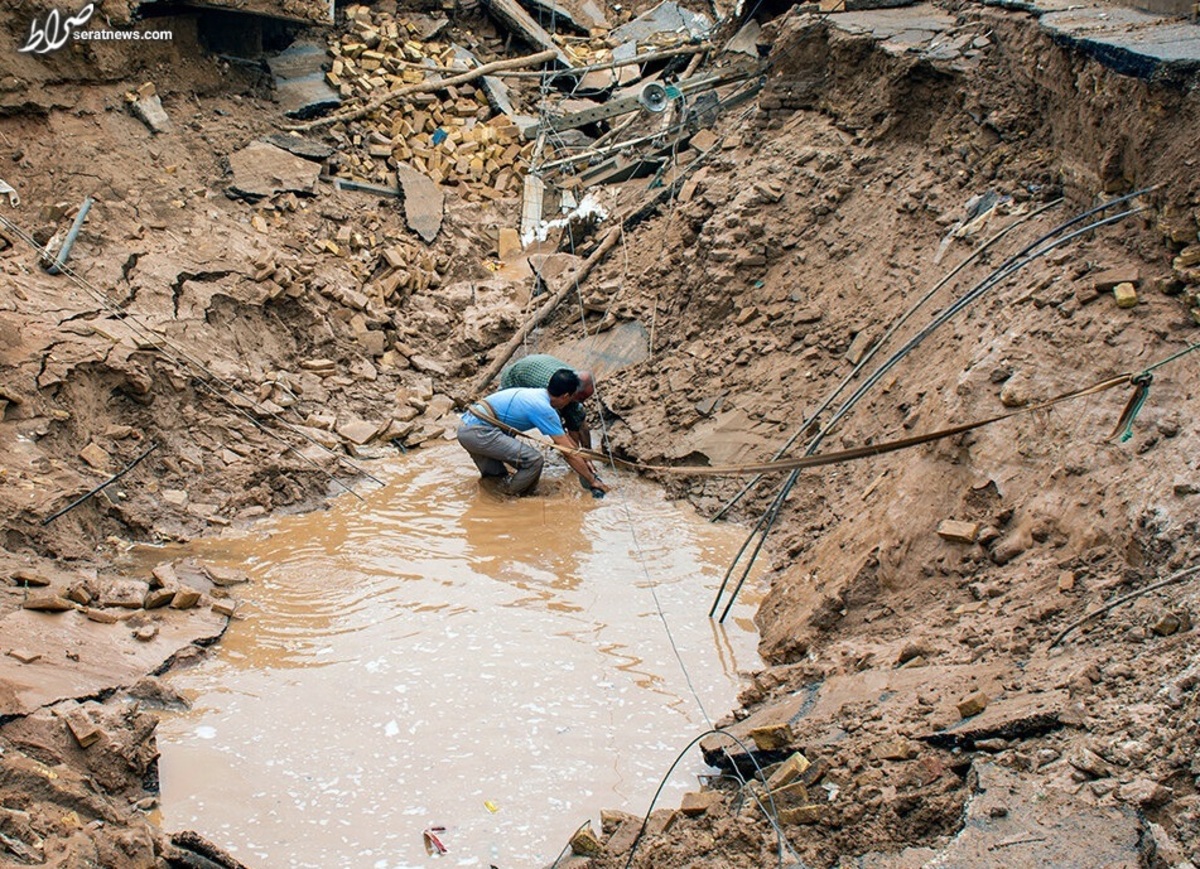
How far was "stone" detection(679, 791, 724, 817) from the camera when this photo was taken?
4.36m

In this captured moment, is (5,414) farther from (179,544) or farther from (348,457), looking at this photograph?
(348,457)

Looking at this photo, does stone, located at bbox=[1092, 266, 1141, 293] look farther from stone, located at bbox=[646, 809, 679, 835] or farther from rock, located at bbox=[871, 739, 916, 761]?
stone, located at bbox=[646, 809, 679, 835]

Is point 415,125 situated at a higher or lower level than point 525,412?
higher

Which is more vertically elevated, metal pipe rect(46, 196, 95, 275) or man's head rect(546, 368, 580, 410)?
metal pipe rect(46, 196, 95, 275)

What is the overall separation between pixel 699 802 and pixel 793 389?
179 inches

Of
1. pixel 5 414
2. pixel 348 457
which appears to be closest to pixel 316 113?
pixel 348 457

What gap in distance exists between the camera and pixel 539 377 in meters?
9.06

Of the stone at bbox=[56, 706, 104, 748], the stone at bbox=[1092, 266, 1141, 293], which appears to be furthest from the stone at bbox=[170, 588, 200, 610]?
the stone at bbox=[1092, 266, 1141, 293]

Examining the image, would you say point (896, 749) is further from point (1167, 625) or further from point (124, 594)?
point (124, 594)

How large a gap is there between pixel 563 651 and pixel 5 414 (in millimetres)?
4052

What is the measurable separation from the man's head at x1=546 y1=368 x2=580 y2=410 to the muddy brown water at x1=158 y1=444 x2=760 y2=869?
0.76 metres

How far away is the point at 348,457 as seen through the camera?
29.8 ft

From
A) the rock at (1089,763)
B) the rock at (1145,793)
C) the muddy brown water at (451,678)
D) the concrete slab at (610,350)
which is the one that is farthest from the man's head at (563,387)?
the rock at (1145,793)

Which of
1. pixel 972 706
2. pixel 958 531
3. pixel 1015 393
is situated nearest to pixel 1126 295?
pixel 1015 393
